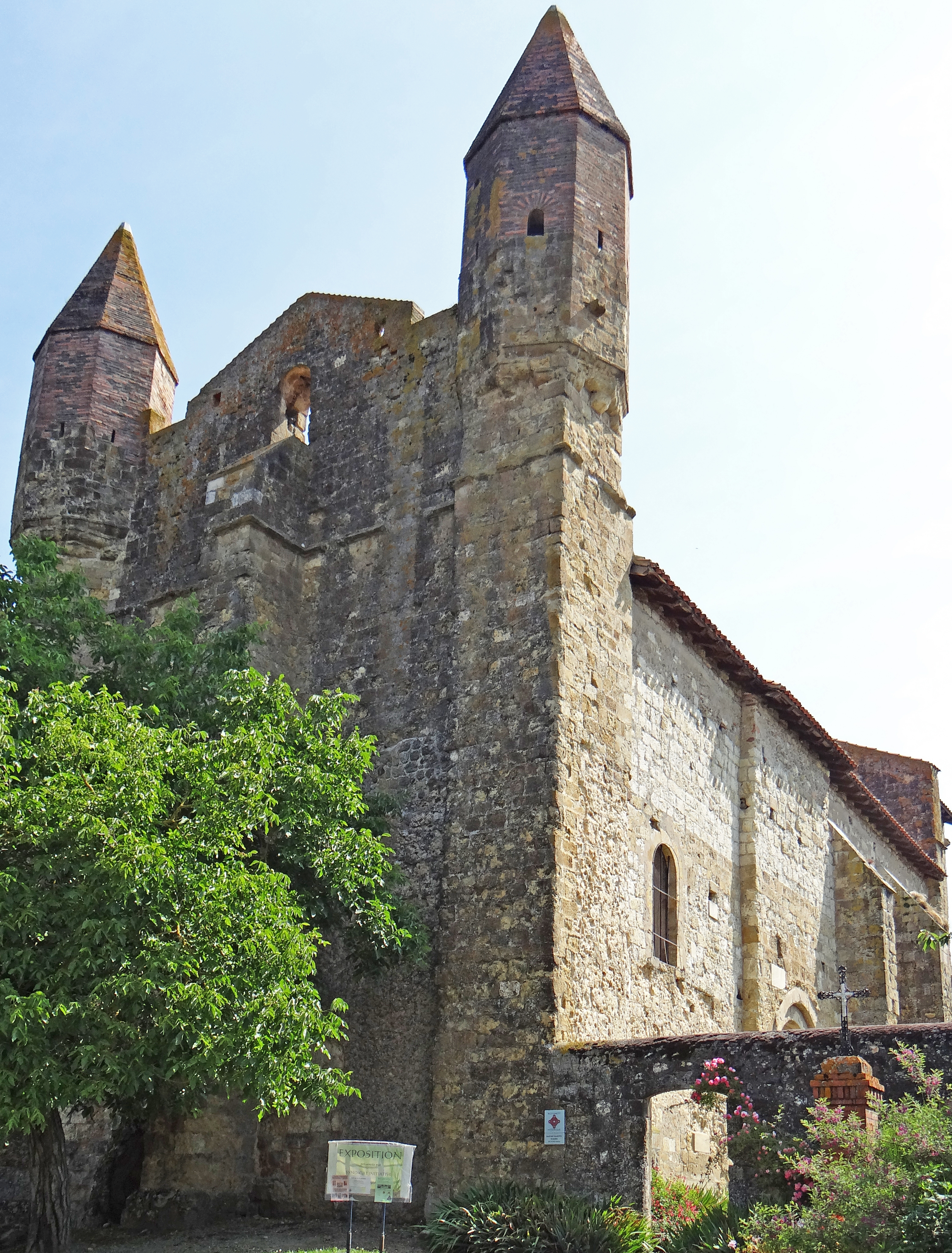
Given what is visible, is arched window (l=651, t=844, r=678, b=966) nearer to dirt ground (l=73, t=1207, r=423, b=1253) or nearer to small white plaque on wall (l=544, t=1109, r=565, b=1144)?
small white plaque on wall (l=544, t=1109, r=565, b=1144)

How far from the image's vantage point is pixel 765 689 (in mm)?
19172

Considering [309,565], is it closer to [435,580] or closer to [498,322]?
[435,580]

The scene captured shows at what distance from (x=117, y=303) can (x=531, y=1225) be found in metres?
15.3

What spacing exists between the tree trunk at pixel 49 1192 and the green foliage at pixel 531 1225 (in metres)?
3.20

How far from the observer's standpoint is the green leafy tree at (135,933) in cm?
1006

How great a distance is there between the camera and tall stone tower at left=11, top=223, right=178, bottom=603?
19.2 meters

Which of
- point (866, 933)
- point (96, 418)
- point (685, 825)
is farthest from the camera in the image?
point (866, 933)

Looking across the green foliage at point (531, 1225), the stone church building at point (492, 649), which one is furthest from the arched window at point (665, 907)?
the green foliage at point (531, 1225)

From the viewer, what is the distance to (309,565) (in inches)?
687

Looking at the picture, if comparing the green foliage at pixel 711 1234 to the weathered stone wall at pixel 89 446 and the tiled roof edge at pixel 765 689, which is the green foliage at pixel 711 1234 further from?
the weathered stone wall at pixel 89 446

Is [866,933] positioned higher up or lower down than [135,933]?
higher up

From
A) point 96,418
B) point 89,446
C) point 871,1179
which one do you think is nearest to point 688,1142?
point 871,1179

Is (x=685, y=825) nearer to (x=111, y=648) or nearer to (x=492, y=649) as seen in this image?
(x=492, y=649)

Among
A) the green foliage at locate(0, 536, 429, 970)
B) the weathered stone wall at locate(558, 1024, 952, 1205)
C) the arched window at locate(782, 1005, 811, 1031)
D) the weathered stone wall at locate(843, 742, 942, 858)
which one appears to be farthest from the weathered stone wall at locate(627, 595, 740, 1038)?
the weathered stone wall at locate(843, 742, 942, 858)
